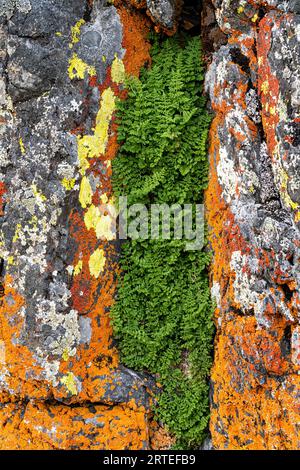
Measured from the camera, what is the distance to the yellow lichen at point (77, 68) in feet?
15.8

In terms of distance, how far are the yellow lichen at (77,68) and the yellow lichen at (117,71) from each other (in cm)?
23

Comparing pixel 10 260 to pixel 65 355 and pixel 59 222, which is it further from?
pixel 65 355

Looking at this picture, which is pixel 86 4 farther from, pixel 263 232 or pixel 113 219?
pixel 263 232

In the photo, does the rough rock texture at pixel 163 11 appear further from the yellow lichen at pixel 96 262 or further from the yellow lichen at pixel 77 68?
the yellow lichen at pixel 96 262

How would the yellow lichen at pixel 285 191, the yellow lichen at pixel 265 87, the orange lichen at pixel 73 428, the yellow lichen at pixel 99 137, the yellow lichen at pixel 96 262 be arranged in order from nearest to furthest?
1. the yellow lichen at pixel 285 191
2. the yellow lichen at pixel 265 87
3. the orange lichen at pixel 73 428
4. the yellow lichen at pixel 99 137
5. the yellow lichen at pixel 96 262

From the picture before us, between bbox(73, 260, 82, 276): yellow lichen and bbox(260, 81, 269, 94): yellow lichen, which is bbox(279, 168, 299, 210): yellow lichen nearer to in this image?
bbox(260, 81, 269, 94): yellow lichen

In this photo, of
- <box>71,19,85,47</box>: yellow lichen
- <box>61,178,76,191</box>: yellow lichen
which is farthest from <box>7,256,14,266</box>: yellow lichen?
<box>71,19,85,47</box>: yellow lichen

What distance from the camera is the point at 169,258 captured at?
194 inches

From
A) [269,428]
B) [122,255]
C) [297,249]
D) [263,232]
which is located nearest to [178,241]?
[122,255]

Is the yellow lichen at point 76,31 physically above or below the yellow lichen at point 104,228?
above

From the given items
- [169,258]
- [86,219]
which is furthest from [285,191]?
[86,219]

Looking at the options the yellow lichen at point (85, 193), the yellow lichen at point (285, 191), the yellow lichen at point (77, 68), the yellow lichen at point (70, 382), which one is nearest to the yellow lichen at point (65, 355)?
the yellow lichen at point (70, 382)

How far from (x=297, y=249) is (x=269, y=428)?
1.38 m

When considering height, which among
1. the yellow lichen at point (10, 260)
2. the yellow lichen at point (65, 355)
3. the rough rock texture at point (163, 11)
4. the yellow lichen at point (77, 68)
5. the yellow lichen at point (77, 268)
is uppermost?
the rough rock texture at point (163, 11)
